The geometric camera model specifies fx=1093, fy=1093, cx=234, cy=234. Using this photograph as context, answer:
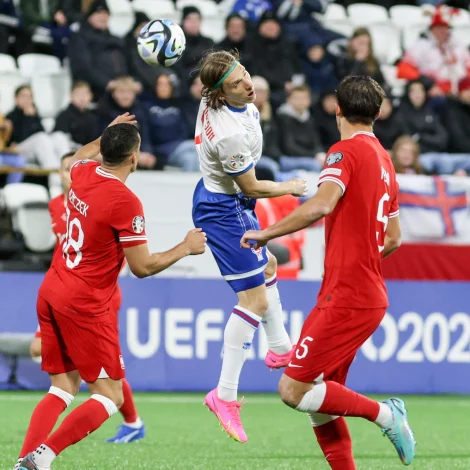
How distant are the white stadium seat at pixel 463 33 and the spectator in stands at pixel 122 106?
6573 millimetres

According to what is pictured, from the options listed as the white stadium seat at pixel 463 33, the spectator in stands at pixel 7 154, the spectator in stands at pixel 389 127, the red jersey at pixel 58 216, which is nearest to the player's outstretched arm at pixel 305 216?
the red jersey at pixel 58 216

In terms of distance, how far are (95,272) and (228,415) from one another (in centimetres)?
129

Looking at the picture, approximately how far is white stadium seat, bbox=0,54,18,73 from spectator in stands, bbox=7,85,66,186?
4.07 ft

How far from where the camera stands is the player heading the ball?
6605 mm

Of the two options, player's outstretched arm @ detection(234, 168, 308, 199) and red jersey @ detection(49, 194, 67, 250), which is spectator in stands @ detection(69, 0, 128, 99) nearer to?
red jersey @ detection(49, 194, 67, 250)

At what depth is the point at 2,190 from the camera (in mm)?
12734

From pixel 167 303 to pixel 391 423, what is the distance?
589cm

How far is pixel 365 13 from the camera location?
18234mm

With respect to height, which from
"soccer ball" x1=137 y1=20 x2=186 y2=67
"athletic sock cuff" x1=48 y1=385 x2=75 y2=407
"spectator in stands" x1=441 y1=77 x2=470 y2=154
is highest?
"soccer ball" x1=137 y1=20 x2=186 y2=67

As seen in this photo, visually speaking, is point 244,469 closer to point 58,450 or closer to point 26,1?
point 58,450

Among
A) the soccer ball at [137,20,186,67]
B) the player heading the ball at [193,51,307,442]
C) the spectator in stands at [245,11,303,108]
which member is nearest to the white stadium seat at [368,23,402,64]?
the spectator in stands at [245,11,303,108]

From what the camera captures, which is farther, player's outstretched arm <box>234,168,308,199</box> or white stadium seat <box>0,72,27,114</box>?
white stadium seat <box>0,72,27,114</box>

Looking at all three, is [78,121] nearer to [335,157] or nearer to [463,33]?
[463,33]

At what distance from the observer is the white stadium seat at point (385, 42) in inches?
698
